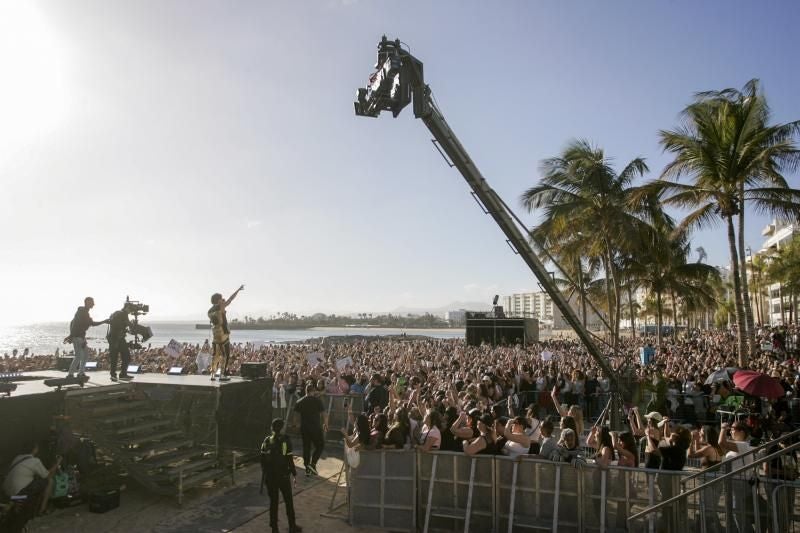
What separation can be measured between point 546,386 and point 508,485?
8502 mm

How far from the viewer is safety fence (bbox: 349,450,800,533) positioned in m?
6.31

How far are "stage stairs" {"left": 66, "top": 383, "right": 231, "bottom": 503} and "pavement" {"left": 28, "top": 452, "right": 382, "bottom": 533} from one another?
1.02 ft

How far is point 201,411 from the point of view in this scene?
11500mm

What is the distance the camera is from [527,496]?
7191mm

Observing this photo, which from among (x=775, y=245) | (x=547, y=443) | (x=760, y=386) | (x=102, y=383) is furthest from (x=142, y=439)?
(x=775, y=245)

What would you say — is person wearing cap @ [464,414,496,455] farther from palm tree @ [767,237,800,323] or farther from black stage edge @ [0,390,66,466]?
palm tree @ [767,237,800,323]

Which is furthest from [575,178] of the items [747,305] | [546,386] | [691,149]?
[546,386]

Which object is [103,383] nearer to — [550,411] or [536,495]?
[536,495]

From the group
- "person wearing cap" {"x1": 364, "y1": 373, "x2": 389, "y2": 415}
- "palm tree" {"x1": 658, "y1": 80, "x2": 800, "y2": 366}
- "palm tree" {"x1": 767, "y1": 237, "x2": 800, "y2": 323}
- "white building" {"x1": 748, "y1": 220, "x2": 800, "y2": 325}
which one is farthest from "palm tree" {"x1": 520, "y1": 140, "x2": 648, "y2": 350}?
"white building" {"x1": 748, "y1": 220, "x2": 800, "y2": 325}

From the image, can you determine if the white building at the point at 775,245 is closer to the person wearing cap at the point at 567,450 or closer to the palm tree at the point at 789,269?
the palm tree at the point at 789,269

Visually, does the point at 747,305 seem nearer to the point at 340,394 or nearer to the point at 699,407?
the point at 699,407

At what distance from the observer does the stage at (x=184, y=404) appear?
8.91 metres

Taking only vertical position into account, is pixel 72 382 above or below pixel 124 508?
above

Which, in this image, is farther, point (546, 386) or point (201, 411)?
point (546, 386)
